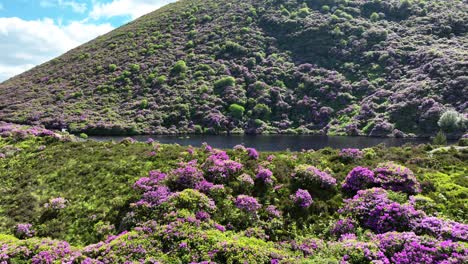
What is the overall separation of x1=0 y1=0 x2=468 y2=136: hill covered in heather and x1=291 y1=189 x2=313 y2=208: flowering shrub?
75.4 meters

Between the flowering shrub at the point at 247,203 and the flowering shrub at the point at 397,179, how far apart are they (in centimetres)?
784

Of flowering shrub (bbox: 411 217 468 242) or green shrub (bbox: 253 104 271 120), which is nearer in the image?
flowering shrub (bbox: 411 217 468 242)

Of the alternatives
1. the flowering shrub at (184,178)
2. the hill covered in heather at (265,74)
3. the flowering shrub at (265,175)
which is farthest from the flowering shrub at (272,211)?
the hill covered in heather at (265,74)

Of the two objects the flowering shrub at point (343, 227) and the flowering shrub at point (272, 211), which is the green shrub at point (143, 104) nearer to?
the flowering shrub at point (272, 211)

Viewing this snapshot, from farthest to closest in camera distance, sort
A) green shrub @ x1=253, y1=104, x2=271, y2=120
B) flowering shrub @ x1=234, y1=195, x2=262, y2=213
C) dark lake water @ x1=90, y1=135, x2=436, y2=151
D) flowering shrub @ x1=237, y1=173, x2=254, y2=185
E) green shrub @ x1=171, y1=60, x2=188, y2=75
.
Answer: green shrub @ x1=171, y1=60, x2=188, y2=75, green shrub @ x1=253, y1=104, x2=271, y2=120, dark lake water @ x1=90, y1=135, x2=436, y2=151, flowering shrub @ x1=237, y1=173, x2=254, y2=185, flowering shrub @ x1=234, y1=195, x2=262, y2=213

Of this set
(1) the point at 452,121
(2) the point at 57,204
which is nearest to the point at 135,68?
(1) the point at 452,121

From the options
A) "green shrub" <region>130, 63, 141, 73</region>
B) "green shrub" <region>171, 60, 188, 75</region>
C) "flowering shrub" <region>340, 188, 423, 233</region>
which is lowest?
"flowering shrub" <region>340, 188, 423, 233</region>

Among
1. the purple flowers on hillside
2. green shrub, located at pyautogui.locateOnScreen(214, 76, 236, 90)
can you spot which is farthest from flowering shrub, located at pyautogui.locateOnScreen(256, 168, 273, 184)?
green shrub, located at pyautogui.locateOnScreen(214, 76, 236, 90)

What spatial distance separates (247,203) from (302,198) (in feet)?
10.9

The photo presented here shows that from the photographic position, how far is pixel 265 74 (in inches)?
4769

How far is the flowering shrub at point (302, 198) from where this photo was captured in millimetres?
21183

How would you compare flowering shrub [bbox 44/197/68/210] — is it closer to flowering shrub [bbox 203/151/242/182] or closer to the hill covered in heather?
flowering shrub [bbox 203/151/242/182]

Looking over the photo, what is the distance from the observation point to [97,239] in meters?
19.9

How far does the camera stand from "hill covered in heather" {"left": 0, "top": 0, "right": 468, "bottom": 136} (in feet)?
318
